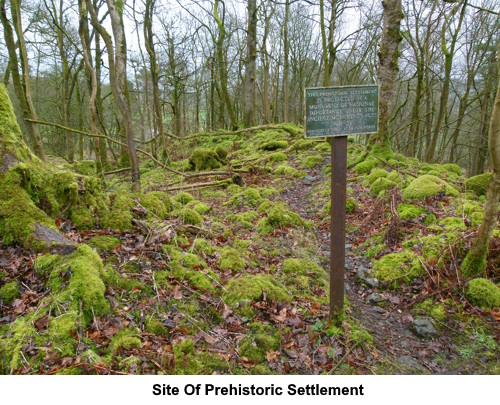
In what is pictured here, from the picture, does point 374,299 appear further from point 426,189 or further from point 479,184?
point 479,184

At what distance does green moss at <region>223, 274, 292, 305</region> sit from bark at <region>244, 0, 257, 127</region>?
1402 cm

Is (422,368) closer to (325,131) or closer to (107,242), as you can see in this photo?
(325,131)

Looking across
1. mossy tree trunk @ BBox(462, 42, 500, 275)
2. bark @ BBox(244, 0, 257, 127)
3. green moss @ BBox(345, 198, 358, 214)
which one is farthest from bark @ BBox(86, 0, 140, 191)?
bark @ BBox(244, 0, 257, 127)

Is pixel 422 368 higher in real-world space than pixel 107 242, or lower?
lower

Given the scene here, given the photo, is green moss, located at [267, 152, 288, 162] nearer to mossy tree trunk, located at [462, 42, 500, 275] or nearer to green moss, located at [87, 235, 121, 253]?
mossy tree trunk, located at [462, 42, 500, 275]

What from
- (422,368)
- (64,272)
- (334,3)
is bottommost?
(422,368)

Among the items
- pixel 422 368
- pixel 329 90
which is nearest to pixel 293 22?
pixel 329 90

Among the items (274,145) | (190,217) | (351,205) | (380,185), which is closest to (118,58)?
(190,217)

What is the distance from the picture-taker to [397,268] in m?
4.91

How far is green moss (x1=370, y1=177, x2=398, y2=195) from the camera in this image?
766cm

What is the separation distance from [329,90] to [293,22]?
25694 millimetres

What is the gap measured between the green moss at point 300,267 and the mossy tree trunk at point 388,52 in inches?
246

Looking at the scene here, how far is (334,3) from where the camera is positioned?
43.6 feet

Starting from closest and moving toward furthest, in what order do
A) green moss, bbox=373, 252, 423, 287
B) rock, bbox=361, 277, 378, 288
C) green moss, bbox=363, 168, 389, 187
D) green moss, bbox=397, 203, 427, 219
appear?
green moss, bbox=373, 252, 423, 287 < rock, bbox=361, 277, 378, 288 < green moss, bbox=397, 203, 427, 219 < green moss, bbox=363, 168, 389, 187
